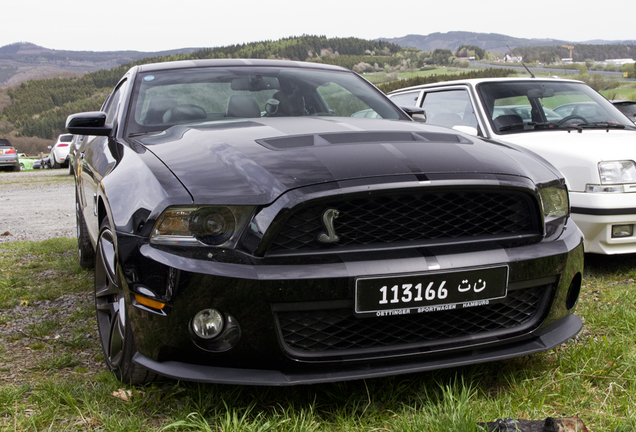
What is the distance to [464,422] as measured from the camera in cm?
166

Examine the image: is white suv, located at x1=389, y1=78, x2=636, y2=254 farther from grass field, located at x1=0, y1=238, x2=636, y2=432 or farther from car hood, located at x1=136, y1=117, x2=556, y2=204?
car hood, located at x1=136, y1=117, x2=556, y2=204

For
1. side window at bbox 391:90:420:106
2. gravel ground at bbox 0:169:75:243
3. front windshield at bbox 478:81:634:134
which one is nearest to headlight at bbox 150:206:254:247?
front windshield at bbox 478:81:634:134

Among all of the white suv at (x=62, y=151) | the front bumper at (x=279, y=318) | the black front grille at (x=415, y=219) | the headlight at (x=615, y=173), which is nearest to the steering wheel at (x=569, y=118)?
the headlight at (x=615, y=173)

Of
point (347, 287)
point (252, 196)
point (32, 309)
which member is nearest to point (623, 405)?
point (347, 287)

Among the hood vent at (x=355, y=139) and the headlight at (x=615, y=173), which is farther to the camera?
the headlight at (x=615, y=173)

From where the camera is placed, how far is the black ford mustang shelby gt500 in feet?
5.58

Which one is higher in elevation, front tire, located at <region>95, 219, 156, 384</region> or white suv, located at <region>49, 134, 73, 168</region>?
front tire, located at <region>95, 219, 156, 384</region>

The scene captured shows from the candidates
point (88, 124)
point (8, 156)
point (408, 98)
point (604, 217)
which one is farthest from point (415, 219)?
point (8, 156)

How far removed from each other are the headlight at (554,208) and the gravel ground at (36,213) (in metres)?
5.70

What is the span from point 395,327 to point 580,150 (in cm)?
264

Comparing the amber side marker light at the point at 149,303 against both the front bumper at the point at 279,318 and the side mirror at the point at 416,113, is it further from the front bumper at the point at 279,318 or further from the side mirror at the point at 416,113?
the side mirror at the point at 416,113

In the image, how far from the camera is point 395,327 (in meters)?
1.83

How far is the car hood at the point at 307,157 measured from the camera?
178 centimetres

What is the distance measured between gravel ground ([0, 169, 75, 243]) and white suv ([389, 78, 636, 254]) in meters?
4.62
